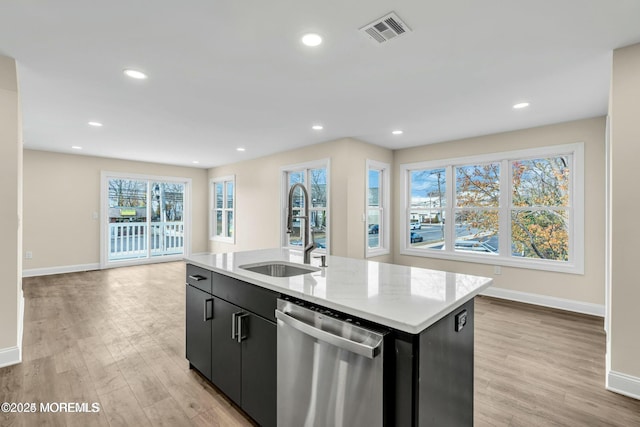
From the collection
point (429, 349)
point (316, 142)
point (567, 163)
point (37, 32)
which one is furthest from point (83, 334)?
point (567, 163)

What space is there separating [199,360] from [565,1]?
3.34 meters

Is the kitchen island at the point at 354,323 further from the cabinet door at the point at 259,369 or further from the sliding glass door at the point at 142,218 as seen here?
the sliding glass door at the point at 142,218

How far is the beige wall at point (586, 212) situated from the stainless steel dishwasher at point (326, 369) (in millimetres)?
4032

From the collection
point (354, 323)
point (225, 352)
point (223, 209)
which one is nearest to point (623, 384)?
point (354, 323)

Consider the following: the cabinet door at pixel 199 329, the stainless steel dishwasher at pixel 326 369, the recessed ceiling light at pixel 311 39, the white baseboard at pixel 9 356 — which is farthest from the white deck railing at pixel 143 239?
the stainless steel dishwasher at pixel 326 369

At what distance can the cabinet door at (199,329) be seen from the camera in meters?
2.18

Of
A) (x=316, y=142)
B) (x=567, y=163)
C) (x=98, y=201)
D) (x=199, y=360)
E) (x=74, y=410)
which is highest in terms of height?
(x=316, y=142)

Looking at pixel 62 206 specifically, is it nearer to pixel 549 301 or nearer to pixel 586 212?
pixel 549 301

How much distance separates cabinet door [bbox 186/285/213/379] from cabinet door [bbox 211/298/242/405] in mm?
70

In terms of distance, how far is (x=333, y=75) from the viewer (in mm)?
2666

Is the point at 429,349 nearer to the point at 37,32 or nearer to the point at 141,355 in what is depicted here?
the point at 141,355

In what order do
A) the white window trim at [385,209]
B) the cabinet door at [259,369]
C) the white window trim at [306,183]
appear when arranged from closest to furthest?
1. the cabinet door at [259,369]
2. the white window trim at [306,183]
3. the white window trim at [385,209]

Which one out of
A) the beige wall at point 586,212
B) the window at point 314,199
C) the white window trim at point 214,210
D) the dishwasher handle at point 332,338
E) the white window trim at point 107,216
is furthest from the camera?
the white window trim at point 214,210

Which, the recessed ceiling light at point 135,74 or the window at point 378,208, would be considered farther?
the window at point 378,208
